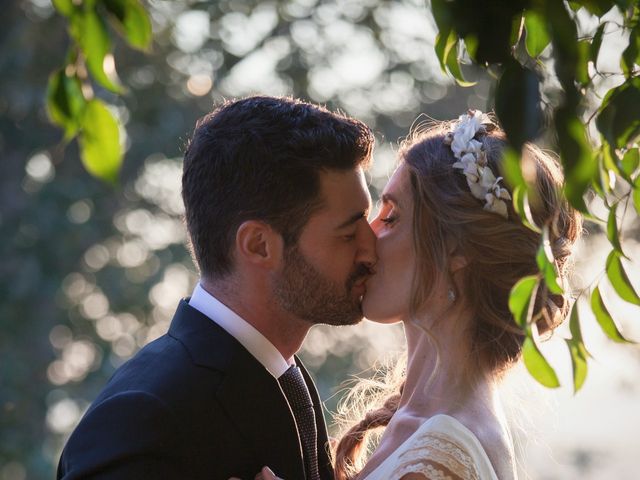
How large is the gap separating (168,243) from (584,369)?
33.7ft

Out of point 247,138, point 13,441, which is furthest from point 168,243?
point 247,138

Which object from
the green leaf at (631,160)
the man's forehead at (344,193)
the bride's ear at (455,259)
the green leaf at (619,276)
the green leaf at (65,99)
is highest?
the green leaf at (65,99)

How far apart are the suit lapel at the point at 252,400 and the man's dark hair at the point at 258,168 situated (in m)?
0.34

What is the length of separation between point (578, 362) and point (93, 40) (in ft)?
2.29

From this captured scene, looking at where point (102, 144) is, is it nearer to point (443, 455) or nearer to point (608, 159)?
point (608, 159)

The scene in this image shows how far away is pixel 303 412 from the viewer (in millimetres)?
3191

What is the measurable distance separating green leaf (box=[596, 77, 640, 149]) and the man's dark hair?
1921mm

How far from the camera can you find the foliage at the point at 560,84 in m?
0.97

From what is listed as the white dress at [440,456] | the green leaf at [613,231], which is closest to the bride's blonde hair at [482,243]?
the white dress at [440,456]

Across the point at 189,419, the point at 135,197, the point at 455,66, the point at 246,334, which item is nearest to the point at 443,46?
the point at 455,66

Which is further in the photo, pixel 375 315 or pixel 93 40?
pixel 375 315

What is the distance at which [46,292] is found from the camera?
10750 mm

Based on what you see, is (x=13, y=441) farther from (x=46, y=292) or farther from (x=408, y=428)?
(x=408, y=428)

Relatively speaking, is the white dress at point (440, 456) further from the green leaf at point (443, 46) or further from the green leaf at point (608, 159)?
the green leaf at point (443, 46)
